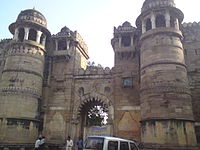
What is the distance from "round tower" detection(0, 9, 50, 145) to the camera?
44.9 feet

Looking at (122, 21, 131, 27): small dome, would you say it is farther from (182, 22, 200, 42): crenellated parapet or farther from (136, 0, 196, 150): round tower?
(182, 22, 200, 42): crenellated parapet

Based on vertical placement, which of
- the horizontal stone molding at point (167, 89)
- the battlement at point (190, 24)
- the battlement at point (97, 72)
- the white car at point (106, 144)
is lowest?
the white car at point (106, 144)

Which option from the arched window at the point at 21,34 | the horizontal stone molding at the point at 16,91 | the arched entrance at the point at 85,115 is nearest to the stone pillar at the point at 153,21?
the arched entrance at the point at 85,115

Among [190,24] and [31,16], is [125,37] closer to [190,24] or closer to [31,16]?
[190,24]

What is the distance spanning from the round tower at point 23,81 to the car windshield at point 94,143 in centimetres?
814

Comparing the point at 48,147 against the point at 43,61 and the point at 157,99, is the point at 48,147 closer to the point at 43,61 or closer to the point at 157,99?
the point at 43,61

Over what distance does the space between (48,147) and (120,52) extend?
8921 millimetres

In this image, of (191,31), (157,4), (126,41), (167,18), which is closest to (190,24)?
(191,31)

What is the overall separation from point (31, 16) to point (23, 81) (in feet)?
17.9

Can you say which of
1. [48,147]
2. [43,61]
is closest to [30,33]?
[43,61]

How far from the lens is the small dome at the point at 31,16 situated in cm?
1640

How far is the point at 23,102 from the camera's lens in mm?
14234

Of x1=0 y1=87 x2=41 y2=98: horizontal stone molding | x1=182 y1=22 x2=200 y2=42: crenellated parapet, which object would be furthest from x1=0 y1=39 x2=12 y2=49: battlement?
x1=182 y1=22 x2=200 y2=42: crenellated parapet

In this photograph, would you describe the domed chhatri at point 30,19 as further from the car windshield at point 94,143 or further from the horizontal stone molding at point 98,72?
the car windshield at point 94,143
